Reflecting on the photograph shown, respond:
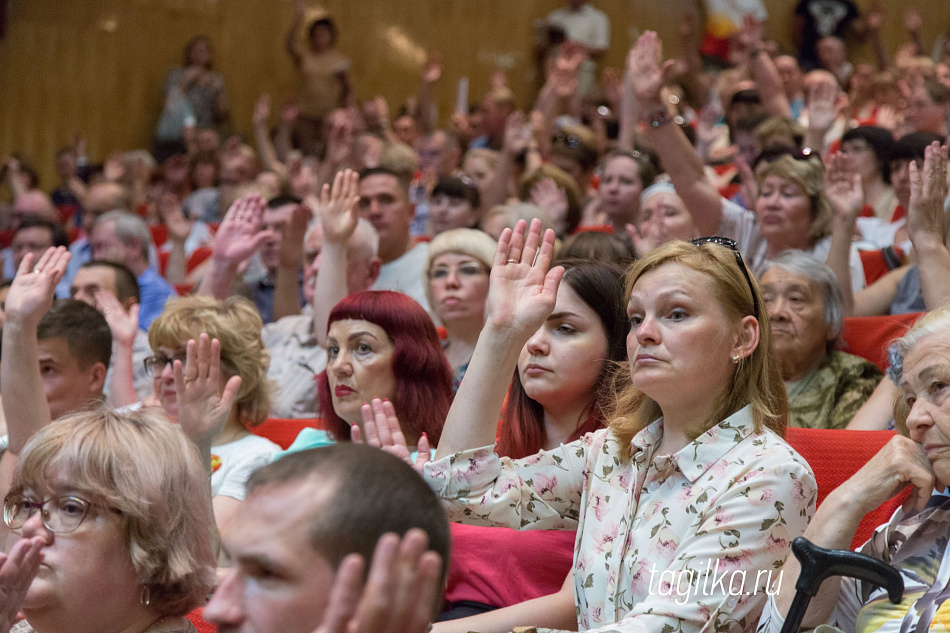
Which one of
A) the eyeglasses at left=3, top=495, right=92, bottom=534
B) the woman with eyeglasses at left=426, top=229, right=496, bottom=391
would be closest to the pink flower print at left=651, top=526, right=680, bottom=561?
the eyeglasses at left=3, top=495, right=92, bottom=534

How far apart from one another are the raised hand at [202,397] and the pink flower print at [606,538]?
0.68 m

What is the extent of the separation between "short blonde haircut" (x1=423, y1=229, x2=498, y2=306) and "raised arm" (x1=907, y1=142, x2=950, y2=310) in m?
1.06

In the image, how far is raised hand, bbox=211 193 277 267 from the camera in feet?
10.2

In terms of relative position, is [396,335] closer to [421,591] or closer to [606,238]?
[606,238]

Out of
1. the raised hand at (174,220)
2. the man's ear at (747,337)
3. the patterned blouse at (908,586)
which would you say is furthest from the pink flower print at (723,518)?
the raised hand at (174,220)

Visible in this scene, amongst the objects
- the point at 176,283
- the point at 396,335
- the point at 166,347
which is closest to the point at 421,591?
the point at 396,335

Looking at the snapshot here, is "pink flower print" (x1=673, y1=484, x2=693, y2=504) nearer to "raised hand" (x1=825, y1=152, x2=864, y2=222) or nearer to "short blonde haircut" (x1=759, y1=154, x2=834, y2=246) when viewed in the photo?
"raised hand" (x1=825, y1=152, x2=864, y2=222)

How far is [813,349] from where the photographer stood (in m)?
2.39

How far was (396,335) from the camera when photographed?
2.20 metres

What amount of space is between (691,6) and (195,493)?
7587 mm

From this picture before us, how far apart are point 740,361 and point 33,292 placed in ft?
4.56

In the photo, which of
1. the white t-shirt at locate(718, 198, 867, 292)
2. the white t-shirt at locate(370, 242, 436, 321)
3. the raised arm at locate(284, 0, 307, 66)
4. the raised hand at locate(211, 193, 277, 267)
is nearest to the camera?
the white t-shirt at locate(718, 198, 867, 292)

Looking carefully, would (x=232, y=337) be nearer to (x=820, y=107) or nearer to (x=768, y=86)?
(x=820, y=107)

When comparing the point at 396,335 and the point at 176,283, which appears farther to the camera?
the point at 176,283
